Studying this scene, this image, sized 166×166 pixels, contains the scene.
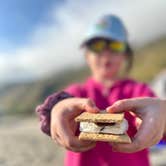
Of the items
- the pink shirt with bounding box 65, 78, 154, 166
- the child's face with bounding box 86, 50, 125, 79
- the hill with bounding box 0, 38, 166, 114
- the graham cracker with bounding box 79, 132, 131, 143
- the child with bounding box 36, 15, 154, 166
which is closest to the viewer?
the graham cracker with bounding box 79, 132, 131, 143

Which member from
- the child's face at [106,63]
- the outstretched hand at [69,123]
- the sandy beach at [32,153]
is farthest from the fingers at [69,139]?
the sandy beach at [32,153]

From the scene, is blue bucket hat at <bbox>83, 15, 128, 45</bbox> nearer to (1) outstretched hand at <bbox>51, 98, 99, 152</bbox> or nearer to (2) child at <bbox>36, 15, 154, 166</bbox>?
(2) child at <bbox>36, 15, 154, 166</bbox>

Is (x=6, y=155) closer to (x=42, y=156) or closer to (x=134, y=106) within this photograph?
(x=42, y=156)

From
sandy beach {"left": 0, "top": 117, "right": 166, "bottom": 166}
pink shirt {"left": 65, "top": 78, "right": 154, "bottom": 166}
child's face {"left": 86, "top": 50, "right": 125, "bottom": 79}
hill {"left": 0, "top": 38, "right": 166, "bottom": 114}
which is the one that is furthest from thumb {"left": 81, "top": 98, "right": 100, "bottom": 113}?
hill {"left": 0, "top": 38, "right": 166, "bottom": 114}

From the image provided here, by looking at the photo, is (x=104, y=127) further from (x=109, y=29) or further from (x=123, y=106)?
(x=109, y=29)

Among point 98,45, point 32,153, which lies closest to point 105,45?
point 98,45

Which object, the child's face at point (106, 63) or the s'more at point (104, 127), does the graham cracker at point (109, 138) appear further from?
the child's face at point (106, 63)

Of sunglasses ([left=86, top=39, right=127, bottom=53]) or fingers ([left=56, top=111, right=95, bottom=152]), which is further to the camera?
sunglasses ([left=86, top=39, right=127, bottom=53])
